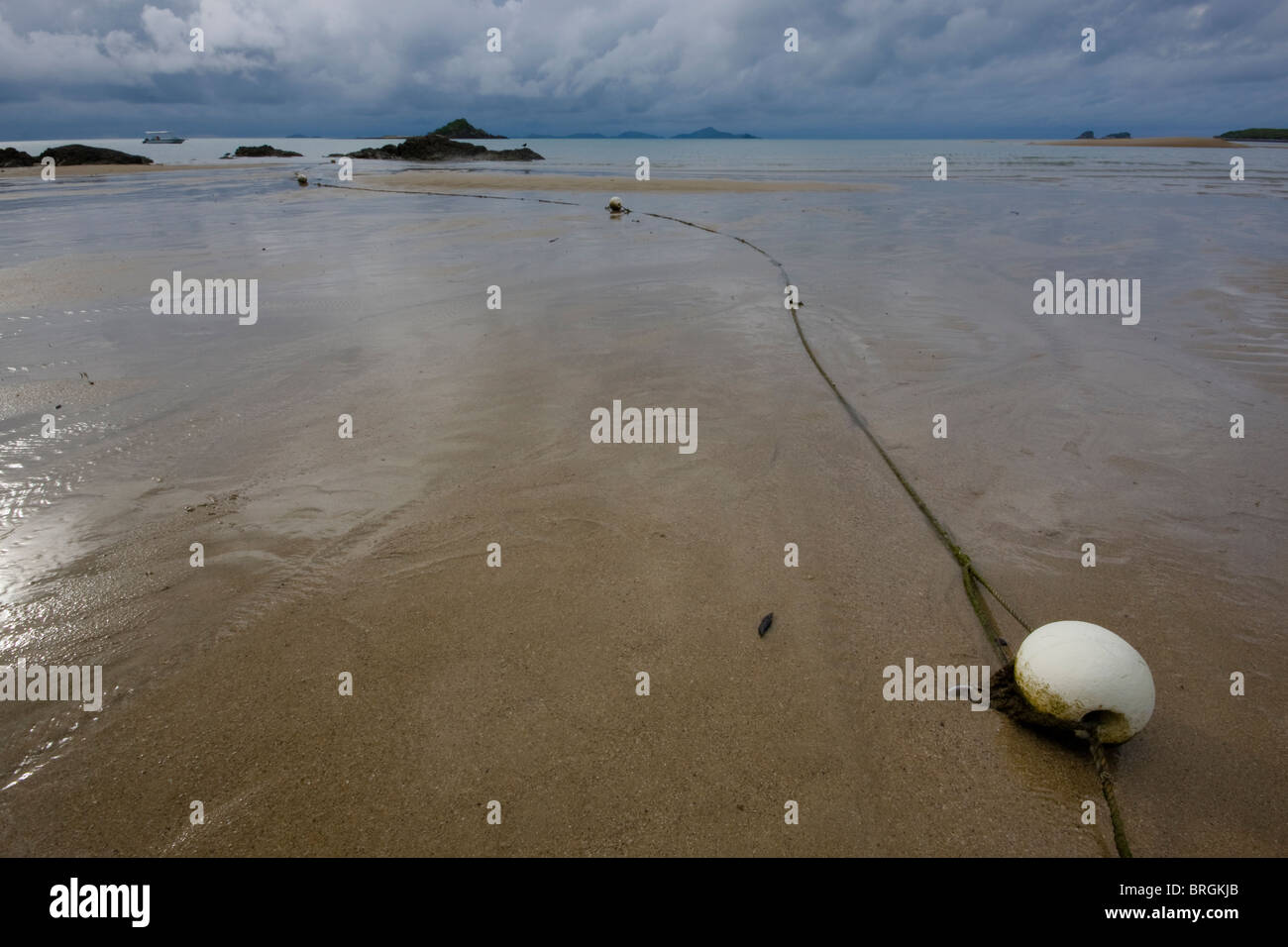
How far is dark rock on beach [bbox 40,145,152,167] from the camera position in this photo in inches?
2012

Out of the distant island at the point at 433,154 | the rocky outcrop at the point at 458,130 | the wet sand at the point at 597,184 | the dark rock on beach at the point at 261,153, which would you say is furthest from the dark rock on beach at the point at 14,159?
the rocky outcrop at the point at 458,130

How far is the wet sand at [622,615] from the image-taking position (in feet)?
8.14

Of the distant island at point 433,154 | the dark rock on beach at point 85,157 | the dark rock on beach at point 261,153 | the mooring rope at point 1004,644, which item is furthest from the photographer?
the dark rock on beach at point 261,153

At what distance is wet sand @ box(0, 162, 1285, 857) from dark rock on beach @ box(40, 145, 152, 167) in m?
63.8

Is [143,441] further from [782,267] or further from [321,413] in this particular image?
[782,267]

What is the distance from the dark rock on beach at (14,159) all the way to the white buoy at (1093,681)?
70.5 metres

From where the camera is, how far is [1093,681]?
2557mm

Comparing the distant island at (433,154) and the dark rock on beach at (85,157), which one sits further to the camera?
the distant island at (433,154)

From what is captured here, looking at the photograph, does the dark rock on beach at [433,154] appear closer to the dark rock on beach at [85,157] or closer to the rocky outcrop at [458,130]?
the dark rock on beach at [85,157]

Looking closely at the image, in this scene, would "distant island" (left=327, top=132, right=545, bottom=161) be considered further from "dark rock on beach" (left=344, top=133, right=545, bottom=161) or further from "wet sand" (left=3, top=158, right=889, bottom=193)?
"wet sand" (left=3, top=158, right=889, bottom=193)

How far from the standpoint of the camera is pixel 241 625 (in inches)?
132

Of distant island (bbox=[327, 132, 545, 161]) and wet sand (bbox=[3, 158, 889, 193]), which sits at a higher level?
distant island (bbox=[327, 132, 545, 161])

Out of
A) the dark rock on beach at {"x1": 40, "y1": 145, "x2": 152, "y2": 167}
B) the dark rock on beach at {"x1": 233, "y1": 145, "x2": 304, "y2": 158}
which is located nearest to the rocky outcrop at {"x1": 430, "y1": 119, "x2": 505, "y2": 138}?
the dark rock on beach at {"x1": 233, "y1": 145, "x2": 304, "y2": 158}
